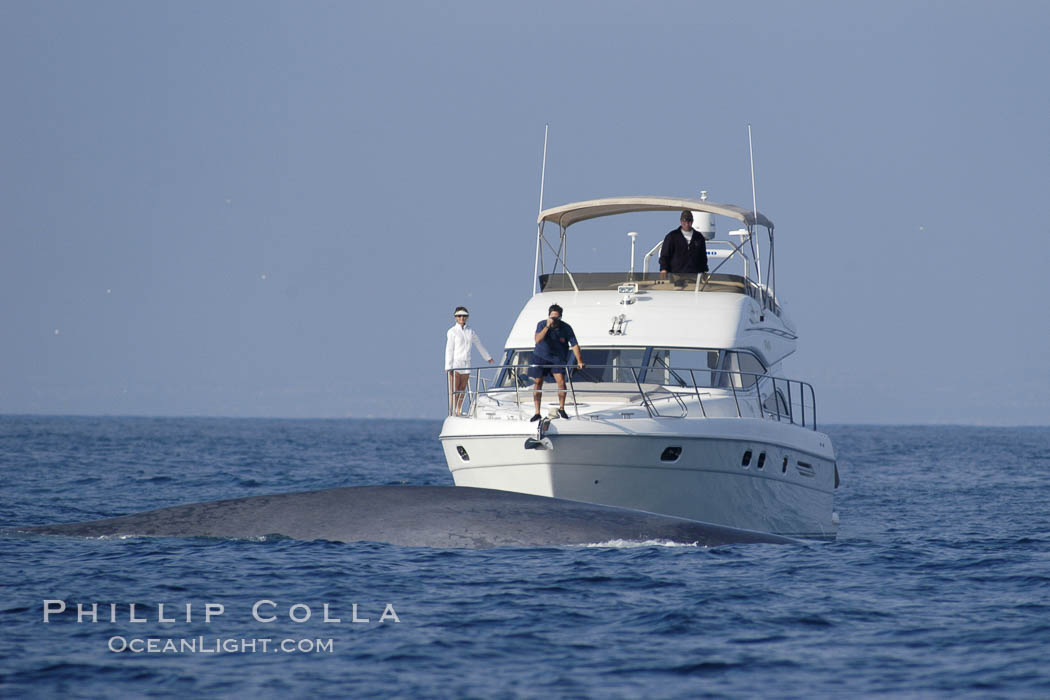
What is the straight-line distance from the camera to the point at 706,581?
13.5 m

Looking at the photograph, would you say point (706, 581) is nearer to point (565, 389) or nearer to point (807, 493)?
point (565, 389)

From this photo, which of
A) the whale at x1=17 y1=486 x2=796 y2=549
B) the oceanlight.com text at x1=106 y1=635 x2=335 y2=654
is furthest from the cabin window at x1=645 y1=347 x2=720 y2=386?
the oceanlight.com text at x1=106 y1=635 x2=335 y2=654

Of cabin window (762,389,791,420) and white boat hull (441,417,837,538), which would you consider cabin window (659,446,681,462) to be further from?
cabin window (762,389,791,420)

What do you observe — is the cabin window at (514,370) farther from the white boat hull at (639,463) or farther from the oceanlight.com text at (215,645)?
the oceanlight.com text at (215,645)

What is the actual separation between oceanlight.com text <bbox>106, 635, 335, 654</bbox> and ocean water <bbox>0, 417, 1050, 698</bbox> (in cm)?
3

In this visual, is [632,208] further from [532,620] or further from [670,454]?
[532,620]

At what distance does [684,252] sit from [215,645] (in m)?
13.3

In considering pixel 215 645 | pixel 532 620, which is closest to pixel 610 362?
pixel 532 620

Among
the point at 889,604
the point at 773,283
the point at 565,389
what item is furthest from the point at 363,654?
the point at 773,283

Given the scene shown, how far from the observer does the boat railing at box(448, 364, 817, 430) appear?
18172mm

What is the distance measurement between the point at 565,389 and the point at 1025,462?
42.2 metres

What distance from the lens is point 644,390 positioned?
19.1 metres

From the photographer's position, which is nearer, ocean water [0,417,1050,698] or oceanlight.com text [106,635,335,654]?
ocean water [0,417,1050,698]

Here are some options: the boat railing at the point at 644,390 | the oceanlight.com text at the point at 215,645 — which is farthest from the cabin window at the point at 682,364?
the oceanlight.com text at the point at 215,645
